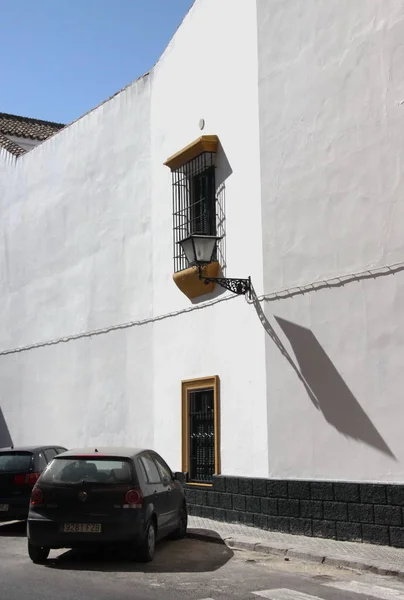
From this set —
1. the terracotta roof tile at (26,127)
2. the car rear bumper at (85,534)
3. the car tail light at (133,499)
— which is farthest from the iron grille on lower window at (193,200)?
the terracotta roof tile at (26,127)

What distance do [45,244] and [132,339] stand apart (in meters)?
4.70

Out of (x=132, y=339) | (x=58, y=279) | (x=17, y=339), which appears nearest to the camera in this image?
(x=132, y=339)

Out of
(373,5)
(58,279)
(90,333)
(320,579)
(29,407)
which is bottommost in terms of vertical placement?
(320,579)

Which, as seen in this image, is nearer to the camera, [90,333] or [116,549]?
[116,549]

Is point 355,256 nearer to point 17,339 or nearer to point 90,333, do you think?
point 90,333

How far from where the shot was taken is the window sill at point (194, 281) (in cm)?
1346

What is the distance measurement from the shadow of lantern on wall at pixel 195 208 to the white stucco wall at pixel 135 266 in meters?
0.26

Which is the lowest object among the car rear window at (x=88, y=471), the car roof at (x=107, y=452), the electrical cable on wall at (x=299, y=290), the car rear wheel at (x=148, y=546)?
the car rear wheel at (x=148, y=546)

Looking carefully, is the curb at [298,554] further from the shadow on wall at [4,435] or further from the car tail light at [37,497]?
the shadow on wall at [4,435]

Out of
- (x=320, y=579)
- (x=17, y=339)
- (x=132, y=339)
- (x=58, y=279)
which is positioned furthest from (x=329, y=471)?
(x=17, y=339)

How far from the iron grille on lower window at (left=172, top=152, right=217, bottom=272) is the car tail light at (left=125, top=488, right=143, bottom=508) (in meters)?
5.60

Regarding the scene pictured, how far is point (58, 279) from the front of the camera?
18.7m

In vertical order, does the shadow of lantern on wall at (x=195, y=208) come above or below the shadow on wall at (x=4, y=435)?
above

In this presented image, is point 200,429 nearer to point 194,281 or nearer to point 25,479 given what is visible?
point 194,281
